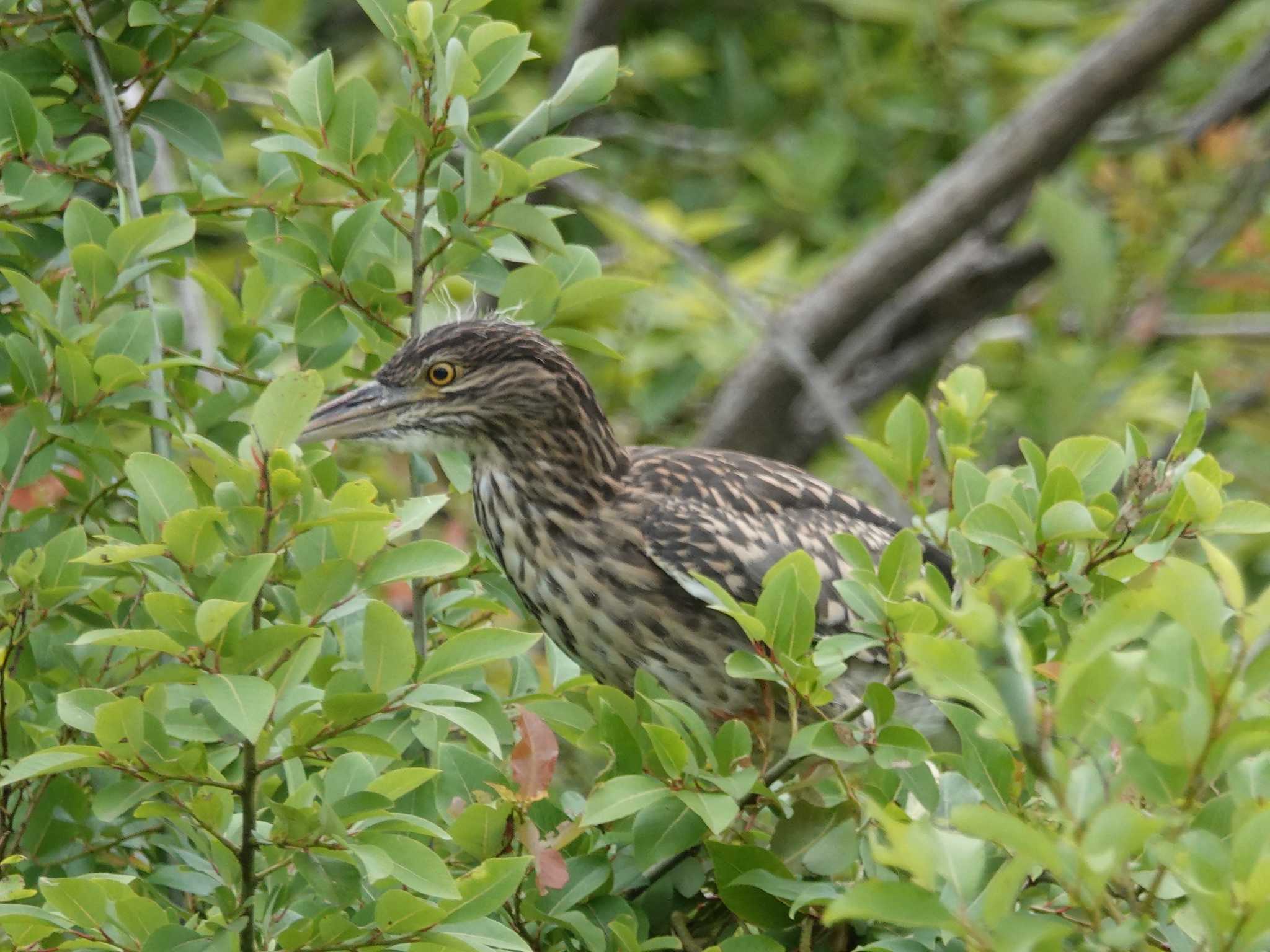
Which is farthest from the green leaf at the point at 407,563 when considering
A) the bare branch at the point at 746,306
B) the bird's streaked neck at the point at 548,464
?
the bare branch at the point at 746,306

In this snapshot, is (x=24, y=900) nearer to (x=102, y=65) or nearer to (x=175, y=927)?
(x=175, y=927)

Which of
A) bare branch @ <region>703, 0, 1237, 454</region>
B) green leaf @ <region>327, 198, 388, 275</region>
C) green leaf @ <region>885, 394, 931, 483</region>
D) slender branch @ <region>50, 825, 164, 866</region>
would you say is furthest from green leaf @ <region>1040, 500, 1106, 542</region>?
bare branch @ <region>703, 0, 1237, 454</region>

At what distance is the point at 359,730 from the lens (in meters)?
2.31

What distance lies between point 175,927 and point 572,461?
2002 millimetres

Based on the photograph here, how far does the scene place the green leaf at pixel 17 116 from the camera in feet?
9.49

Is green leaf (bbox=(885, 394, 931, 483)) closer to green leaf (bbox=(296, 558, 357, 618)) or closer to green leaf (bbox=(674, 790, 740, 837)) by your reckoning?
green leaf (bbox=(674, 790, 740, 837))

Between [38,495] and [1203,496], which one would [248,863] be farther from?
[1203,496]

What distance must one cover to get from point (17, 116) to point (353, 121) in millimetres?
557

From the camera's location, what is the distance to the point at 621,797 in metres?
2.34

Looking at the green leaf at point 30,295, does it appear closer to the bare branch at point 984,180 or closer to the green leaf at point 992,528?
the green leaf at point 992,528

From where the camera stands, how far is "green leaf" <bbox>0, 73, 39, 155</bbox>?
114 inches

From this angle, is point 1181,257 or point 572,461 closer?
point 572,461

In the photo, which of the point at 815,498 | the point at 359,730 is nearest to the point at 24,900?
the point at 359,730

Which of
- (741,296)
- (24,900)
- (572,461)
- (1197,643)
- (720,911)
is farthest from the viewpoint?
(741,296)
